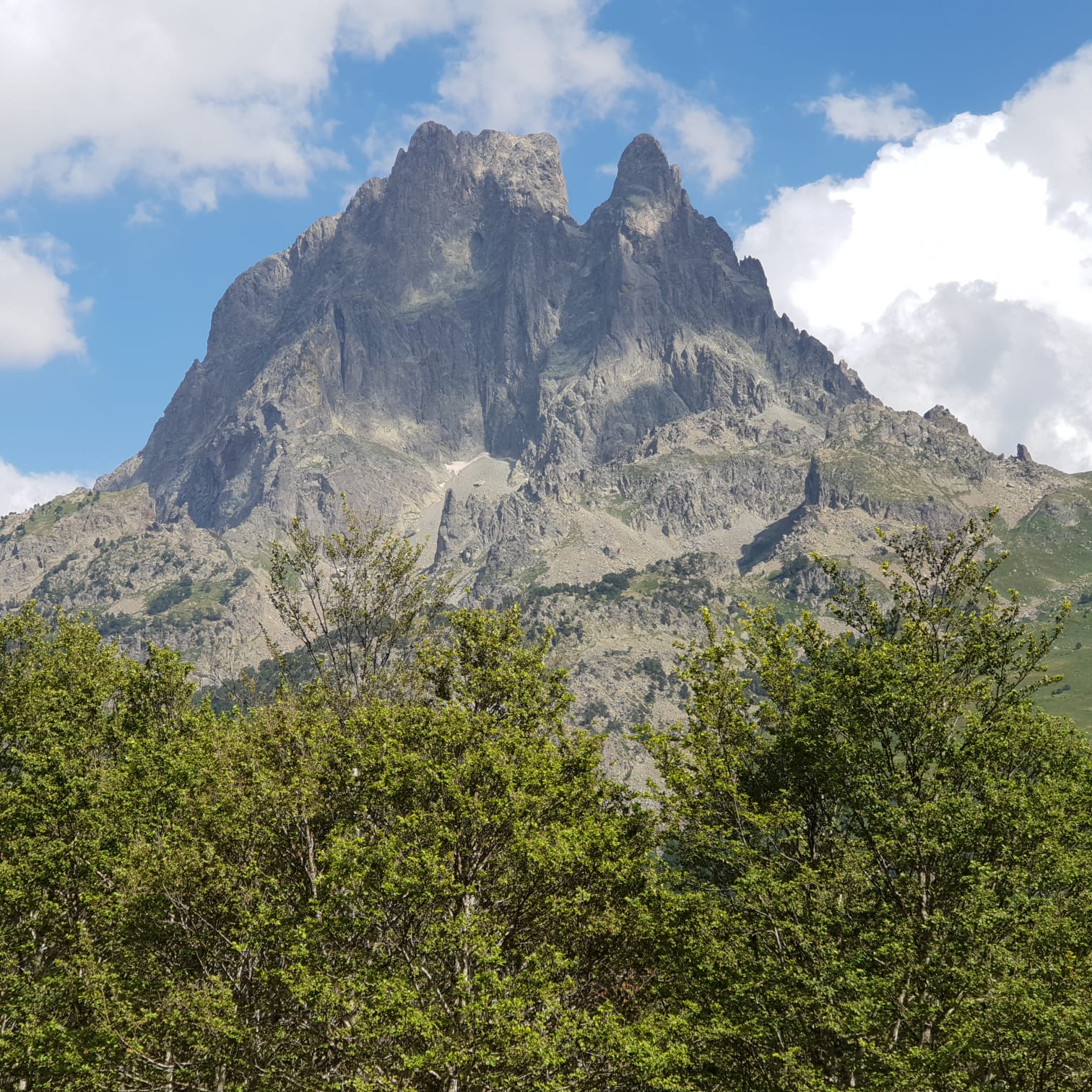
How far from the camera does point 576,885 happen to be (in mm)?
39719

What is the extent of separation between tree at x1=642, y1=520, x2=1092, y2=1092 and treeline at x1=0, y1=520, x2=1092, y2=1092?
0.57ft

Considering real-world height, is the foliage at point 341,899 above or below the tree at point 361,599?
below

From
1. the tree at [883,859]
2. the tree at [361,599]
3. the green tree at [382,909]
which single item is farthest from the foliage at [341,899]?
the tree at [361,599]

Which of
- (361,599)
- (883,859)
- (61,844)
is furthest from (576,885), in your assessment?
(61,844)

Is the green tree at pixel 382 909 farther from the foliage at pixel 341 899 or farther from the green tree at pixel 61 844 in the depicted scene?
the green tree at pixel 61 844

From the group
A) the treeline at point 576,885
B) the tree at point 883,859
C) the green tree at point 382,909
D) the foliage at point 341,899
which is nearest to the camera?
the tree at point 883,859

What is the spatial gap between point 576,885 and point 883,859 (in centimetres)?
1262

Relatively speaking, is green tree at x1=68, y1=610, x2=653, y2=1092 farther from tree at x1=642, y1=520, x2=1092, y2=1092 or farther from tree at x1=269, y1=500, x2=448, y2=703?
tree at x1=269, y1=500, x2=448, y2=703

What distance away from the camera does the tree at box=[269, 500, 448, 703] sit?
50094mm

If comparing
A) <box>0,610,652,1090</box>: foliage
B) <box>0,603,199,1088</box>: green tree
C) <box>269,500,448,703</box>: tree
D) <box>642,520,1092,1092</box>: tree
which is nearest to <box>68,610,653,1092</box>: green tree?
<box>0,610,652,1090</box>: foliage

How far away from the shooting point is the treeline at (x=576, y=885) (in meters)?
32.7

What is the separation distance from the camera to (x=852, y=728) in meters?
39.5

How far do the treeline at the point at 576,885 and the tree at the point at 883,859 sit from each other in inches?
6.8

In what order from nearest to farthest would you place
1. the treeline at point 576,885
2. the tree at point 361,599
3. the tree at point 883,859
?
the tree at point 883,859, the treeline at point 576,885, the tree at point 361,599
